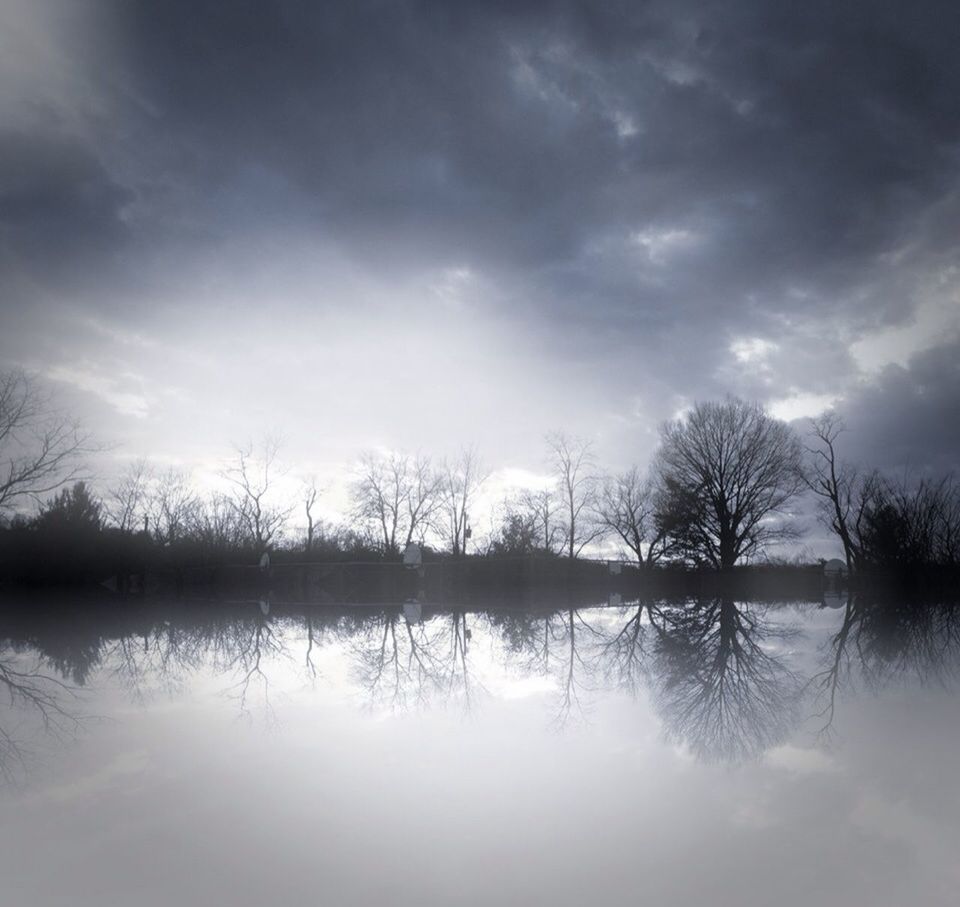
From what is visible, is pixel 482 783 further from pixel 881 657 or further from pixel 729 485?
pixel 729 485

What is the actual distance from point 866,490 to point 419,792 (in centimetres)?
3820

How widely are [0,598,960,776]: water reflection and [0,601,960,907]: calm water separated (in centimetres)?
6

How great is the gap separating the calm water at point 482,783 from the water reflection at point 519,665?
0.18 ft

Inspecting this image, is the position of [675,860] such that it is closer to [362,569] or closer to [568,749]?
[568,749]

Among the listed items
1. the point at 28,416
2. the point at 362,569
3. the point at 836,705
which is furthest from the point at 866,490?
the point at 28,416

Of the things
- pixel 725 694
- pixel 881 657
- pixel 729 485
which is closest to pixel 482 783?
pixel 725 694

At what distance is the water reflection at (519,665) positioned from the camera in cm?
472

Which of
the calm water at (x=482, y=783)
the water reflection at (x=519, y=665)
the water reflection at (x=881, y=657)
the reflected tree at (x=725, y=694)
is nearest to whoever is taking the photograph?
the calm water at (x=482, y=783)

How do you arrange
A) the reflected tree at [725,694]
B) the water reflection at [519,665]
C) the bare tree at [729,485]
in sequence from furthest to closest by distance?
the bare tree at [729,485], the water reflection at [519,665], the reflected tree at [725,694]

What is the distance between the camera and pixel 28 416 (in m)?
25.9

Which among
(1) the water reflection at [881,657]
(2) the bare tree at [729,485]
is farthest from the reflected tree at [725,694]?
(2) the bare tree at [729,485]

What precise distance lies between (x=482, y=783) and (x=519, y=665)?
13.6 ft

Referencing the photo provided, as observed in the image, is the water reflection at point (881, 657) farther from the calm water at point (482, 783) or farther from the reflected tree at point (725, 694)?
the reflected tree at point (725, 694)

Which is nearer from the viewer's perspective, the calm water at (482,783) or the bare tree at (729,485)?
the calm water at (482,783)
